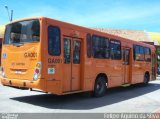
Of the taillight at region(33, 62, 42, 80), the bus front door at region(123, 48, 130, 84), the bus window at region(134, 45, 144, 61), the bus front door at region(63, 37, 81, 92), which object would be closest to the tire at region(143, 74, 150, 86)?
the bus window at region(134, 45, 144, 61)

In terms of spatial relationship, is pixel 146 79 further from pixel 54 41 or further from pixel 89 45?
pixel 54 41

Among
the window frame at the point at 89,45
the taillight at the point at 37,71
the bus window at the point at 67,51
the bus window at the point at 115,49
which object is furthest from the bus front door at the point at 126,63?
the taillight at the point at 37,71

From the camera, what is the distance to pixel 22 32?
10.9 m

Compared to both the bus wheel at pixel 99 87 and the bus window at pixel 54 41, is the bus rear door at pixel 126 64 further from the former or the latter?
the bus window at pixel 54 41

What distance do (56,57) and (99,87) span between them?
147 inches

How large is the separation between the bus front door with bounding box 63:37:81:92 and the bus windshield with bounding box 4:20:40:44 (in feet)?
3.97

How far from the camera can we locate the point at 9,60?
11273mm

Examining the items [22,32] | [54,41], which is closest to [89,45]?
[54,41]

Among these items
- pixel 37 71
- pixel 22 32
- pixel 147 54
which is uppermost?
pixel 22 32

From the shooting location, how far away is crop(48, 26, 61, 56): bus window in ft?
33.9

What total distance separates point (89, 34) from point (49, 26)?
2.71m

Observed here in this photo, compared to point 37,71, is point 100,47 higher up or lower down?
higher up

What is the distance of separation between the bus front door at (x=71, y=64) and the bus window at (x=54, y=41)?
0.43 meters

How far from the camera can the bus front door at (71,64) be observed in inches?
436
